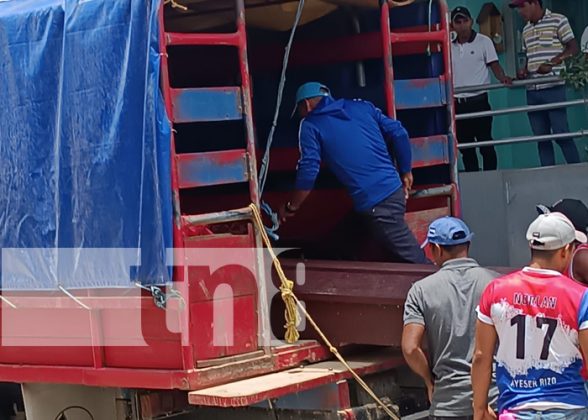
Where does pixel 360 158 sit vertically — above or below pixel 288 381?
above

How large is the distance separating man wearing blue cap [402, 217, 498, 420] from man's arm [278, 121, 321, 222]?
123cm

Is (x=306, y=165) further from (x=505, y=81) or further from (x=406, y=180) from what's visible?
(x=505, y=81)

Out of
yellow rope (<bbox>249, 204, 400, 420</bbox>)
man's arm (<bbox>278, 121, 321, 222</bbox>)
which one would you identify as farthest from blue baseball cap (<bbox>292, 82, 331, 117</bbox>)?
yellow rope (<bbox>249, 204, 400, 420</bbox>)

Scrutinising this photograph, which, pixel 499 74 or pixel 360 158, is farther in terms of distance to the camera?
pixel 499 74

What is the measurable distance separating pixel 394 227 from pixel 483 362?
1988 mm

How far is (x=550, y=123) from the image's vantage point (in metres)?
9.73

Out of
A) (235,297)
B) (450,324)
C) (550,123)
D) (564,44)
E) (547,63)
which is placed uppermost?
(564,44)

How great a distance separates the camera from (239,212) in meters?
5.36

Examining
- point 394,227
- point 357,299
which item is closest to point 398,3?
point 394,227

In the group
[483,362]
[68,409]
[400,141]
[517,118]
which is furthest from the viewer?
[517,118]

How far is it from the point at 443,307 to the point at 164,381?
1.39m

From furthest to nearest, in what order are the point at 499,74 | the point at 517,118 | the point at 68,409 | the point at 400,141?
the point at 517,118, the point at 499,74, the point at 400,141, the point at 68,409

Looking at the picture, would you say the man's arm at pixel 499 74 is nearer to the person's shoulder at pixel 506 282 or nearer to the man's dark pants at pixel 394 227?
the man's dark pants at pixel 394 227

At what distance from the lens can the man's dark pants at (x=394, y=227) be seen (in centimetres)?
631
